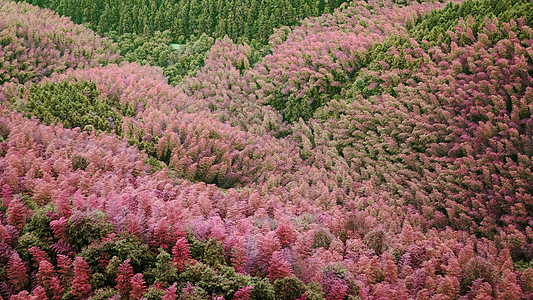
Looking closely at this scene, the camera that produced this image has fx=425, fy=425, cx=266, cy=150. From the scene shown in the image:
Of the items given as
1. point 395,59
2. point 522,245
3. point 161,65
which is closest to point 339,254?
point 522,245

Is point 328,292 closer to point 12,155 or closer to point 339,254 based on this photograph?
point 339,254

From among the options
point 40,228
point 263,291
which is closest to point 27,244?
point 40,228

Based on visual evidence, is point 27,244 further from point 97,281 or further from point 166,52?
point 166,52

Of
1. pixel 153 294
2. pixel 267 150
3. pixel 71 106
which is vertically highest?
pixel 71 106

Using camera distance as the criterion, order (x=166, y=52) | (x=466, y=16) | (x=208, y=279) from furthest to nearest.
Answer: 1. (x=166, y=52)
2. (x=466, y=16)
3. (x=208, y=279)

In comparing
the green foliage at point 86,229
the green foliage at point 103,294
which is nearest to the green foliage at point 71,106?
the green foliage at point 86,229
